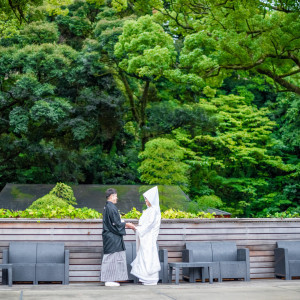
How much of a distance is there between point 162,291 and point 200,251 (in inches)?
64.8

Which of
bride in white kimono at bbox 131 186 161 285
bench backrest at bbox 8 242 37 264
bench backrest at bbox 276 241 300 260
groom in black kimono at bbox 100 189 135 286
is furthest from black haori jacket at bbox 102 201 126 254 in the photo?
bench backrest at bbox 276 241 300 260

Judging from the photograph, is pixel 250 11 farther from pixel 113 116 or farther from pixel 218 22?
pixel 113 116

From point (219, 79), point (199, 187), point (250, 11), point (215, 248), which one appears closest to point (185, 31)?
point (219, 79)

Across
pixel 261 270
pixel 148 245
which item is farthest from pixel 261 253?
pixel 148 245

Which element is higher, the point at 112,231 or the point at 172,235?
the point at 112,231

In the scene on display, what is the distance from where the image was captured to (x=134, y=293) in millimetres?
6543

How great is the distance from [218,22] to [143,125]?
1065cm

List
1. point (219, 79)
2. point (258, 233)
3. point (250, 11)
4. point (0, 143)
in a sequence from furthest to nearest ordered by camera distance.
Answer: point (0, 143) < point (219, 79) < point (250, 11) < point (258, 233)

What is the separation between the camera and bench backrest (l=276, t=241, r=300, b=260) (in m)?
8.59

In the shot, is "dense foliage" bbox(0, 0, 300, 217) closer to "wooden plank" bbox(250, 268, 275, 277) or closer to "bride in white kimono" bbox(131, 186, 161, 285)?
"bride in white kimono" bbox(131, 186, 161, 285)

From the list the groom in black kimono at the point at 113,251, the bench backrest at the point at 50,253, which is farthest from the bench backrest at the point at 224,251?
the bench backrest at the point at 50,253

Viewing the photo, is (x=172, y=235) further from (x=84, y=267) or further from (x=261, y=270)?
(x=261, y=270)

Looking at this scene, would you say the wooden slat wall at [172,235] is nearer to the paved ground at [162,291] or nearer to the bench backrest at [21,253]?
the bench backrest at [21,253]

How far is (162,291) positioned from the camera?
22.2 ft
